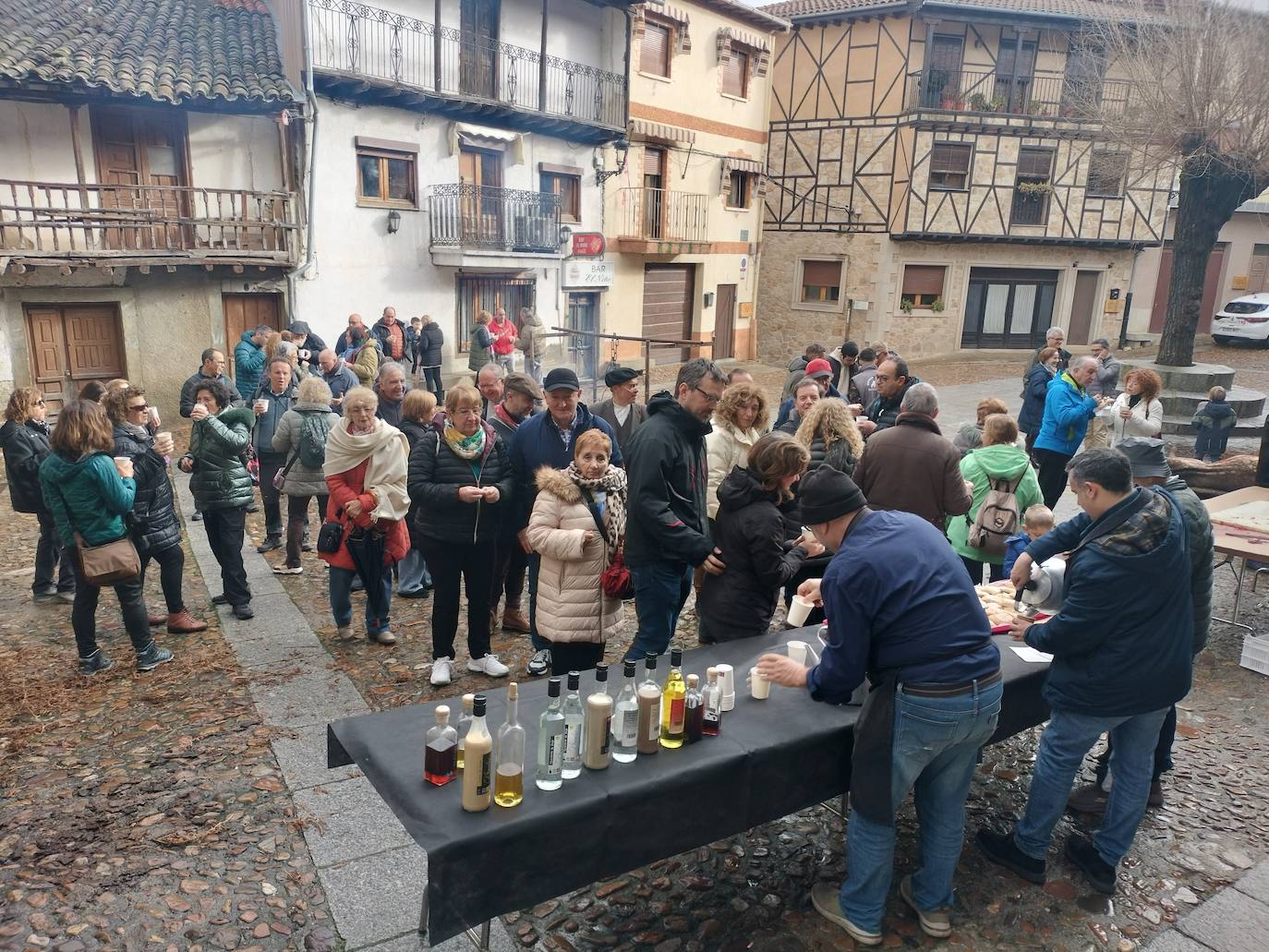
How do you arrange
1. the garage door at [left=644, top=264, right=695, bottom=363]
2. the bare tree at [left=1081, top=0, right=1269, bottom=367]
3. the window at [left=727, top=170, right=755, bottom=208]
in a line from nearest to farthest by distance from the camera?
the bare tree at [left=1081, top=0, right=1269, bottom=367] < the garage door at [left=644, top=264, right=695, bottom=363] < the window at [left=727, top=170, right=755, bottom=208]

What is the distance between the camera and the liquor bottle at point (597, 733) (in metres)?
3.11

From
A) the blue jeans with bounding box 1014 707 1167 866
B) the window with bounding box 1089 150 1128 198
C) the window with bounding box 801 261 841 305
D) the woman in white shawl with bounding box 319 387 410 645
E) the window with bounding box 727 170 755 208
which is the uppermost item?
the window with bounding box 1089 150 1128 198

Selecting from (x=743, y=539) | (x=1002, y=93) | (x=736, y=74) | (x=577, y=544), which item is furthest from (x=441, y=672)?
(x=1002, y=93)

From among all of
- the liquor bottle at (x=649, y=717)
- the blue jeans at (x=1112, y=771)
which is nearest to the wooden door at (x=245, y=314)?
the liquor bottle at (x=649, y=717)

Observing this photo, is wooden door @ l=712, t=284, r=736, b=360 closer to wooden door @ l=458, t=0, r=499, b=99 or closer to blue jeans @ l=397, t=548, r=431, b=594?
wooden door @ l=458, t=0, r=499, b=99

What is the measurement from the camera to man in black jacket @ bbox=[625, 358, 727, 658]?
4.59 m

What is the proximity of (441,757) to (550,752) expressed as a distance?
37 cm

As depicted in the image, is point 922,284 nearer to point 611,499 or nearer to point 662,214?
point 662,214

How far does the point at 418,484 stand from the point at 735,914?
2988mm

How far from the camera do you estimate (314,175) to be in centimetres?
1587

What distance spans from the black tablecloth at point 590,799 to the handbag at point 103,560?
270 centimetres

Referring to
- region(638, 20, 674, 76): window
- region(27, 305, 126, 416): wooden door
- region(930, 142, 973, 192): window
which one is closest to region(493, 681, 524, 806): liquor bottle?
region(27, 305, 126, 416): wooden door

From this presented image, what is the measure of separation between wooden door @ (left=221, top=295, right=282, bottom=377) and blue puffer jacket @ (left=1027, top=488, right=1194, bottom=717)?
1482 cm

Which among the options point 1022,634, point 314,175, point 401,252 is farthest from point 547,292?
point 1022,634
